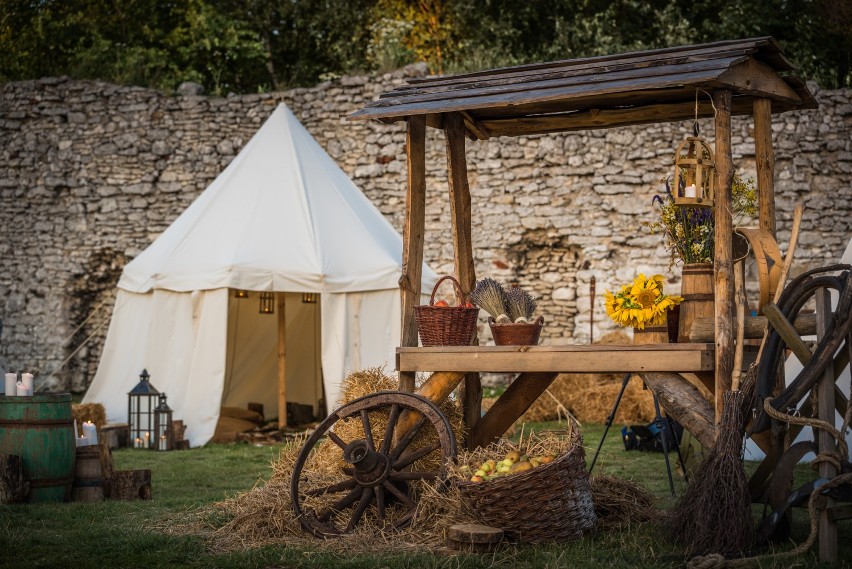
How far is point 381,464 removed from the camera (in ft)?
15.1

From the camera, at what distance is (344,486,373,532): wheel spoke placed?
14.7 feet

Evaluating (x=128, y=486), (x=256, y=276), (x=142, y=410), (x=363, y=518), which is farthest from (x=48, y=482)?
(x=256, y=276)

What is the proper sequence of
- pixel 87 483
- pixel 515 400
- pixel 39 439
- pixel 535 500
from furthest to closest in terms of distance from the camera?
pixel 87 483 < pixel 39 439 < pixel 515 400 < pixel 535 500

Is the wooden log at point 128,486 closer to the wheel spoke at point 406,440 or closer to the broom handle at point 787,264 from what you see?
the wheel spoke at point 406,440

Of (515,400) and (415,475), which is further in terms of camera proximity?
(515,400)

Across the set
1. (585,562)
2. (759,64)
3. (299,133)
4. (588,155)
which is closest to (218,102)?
(299,133)

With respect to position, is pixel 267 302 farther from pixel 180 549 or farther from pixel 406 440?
pixel 180 549

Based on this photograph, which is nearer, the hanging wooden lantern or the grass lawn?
the grass lawn

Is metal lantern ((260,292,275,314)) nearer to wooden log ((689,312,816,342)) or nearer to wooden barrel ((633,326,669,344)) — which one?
wooden barrel ((633,326,669,344))

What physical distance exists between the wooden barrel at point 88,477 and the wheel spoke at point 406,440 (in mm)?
2002

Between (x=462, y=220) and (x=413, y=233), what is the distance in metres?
0.46

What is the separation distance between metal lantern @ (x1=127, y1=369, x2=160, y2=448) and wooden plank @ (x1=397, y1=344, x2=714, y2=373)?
4.10 m

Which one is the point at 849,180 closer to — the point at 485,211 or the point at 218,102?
the point at 485,211

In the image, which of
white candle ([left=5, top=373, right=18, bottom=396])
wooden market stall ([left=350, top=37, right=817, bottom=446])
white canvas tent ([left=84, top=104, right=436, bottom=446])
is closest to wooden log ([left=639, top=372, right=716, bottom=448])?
wooden market stall ([left=350, top=37, right=817, bottom=446])
